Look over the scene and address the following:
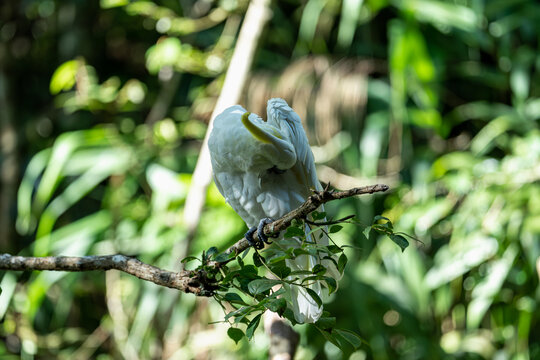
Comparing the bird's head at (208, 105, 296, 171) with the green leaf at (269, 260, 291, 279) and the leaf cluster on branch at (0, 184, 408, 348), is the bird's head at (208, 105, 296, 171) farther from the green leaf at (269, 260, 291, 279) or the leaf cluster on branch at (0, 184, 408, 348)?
the green leaf at (269, 260, 291, 279)

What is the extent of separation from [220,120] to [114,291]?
4.06ft

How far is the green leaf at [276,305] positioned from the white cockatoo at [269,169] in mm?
260

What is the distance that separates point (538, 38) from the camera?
2.06m

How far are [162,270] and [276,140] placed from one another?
0.92ft

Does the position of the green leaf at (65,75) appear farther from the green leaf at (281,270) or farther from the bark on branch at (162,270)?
the green leaf at (281,270)

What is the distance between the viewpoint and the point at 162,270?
2.68ft

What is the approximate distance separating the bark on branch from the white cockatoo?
128mm

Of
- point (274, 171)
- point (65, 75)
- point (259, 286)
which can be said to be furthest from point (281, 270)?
point (65, 75)

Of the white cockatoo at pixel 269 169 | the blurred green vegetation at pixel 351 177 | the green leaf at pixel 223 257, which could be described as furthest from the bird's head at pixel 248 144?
the blurred green vegetation at pixel 351 177

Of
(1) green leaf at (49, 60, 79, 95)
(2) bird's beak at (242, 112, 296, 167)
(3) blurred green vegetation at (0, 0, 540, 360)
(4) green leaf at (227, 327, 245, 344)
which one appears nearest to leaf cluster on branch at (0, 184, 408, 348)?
(4) green leaf at (227, 327, 245, 344)

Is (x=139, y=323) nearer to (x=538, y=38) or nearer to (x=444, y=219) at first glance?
(x=444, y=219)

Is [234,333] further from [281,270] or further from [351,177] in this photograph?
[351,177]

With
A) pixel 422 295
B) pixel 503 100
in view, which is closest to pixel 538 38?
pixel 503 100

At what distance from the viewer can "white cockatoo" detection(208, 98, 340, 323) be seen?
3.21 ft
